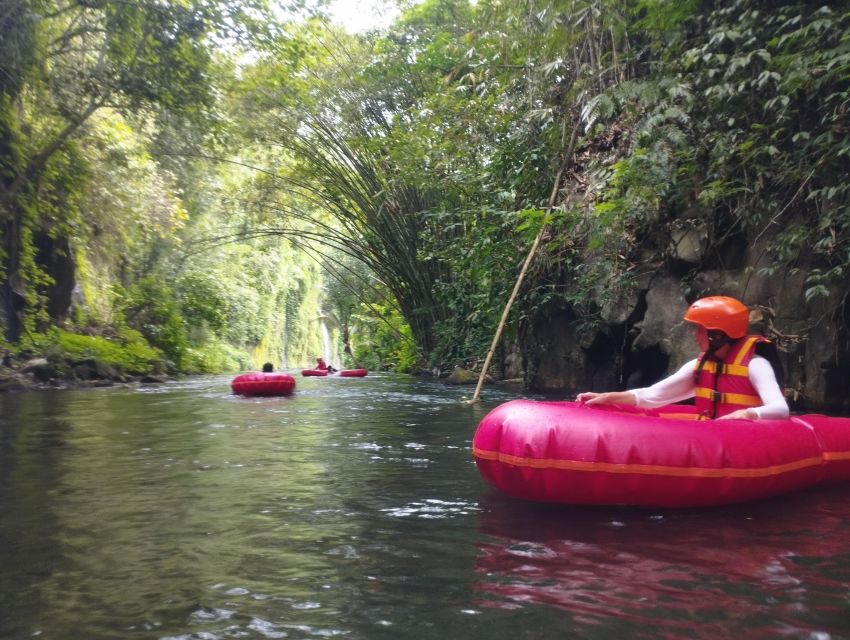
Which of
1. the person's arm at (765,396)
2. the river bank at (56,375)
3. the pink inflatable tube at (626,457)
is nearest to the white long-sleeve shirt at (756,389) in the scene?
the person's arm at (765,396)

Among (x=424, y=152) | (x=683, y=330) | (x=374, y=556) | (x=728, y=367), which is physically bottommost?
(x=374, y=556)

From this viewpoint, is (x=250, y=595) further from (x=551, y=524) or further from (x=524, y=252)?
(x=524, y=252)

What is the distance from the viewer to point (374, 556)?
2346 millimetres

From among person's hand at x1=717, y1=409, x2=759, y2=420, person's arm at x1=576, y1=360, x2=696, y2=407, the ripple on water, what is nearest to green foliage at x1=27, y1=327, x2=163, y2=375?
the ripple on water

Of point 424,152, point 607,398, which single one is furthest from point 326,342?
point 607,398

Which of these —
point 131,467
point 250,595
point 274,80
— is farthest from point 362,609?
point 274,80

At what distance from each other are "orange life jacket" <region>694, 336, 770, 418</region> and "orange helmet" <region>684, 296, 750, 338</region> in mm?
82

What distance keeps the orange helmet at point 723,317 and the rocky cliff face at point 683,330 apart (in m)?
2.04

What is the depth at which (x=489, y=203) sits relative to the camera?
8984mm

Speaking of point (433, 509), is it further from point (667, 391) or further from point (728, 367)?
point (728, 367)

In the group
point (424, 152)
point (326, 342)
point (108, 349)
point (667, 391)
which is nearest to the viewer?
point (667, 391)

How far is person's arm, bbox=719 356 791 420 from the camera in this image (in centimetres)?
318

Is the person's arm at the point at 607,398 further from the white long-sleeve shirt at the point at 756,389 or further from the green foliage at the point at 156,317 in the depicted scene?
the green foliage at the point at 156,317

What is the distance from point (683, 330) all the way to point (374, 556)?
4879mm
